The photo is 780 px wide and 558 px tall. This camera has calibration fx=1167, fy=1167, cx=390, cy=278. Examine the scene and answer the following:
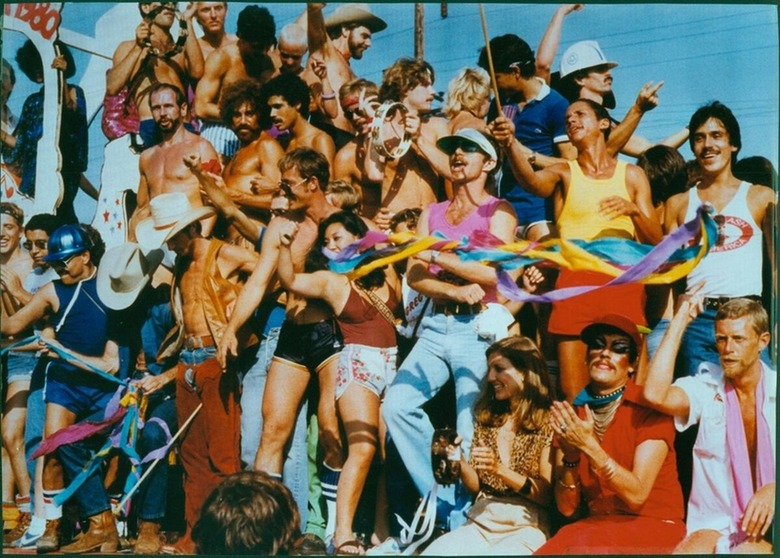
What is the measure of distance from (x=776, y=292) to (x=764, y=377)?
60 centimetres

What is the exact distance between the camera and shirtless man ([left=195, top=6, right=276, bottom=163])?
27.7ft

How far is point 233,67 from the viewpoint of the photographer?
27.9ft

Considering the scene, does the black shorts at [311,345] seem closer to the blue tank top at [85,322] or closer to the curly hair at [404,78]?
the blue tank top at [85,322]

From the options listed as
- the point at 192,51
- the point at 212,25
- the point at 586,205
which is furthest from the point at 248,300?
the point at 586,205

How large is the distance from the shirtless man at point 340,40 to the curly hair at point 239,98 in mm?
464

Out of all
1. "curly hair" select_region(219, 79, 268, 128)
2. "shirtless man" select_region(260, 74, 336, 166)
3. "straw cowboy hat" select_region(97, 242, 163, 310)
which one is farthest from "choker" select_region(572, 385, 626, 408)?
"straw cowboy hat" select_region(97, 242, 163, 310)

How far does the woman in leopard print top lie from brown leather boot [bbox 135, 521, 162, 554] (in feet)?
6.46

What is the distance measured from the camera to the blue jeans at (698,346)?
7.89 meters

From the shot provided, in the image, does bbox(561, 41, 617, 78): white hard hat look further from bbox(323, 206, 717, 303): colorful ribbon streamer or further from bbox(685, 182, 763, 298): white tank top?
bbox(323, 206, 717, 303): colorful ribbon streamer

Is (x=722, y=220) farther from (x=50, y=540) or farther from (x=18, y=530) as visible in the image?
(x=18, y=530)

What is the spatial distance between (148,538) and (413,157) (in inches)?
129

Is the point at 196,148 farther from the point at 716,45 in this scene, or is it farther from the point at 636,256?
the point at 716,45

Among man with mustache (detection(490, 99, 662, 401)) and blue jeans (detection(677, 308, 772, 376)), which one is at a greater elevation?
man with mustache (detection(490, 99, 662, 401))

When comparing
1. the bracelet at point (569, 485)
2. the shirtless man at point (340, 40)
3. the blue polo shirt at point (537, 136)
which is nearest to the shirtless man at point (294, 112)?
the shirtless man at point (340, 40)
